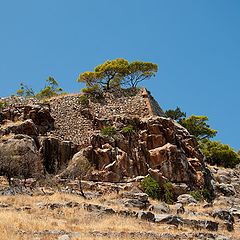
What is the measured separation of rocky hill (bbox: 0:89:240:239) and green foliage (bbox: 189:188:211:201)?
144 mm

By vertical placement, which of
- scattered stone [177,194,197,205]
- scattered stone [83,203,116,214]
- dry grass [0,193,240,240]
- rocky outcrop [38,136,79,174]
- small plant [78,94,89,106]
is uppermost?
small plant [78,94,89,106]

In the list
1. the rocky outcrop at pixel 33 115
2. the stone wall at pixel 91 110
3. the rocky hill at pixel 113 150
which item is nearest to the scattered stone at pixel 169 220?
the rocky hill at pixel 113 150

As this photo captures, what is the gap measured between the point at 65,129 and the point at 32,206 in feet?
59.3

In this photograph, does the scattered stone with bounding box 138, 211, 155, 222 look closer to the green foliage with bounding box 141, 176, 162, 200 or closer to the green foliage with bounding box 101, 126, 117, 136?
the green foliage with bounding box 141, 176, 162, 200

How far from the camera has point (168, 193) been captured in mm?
32344

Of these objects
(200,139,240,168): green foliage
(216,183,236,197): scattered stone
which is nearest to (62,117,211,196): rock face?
(216,183,236,197): scattered stone

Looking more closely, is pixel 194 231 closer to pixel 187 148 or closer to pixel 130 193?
pixel 130 193

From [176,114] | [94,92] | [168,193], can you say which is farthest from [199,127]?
[168,193]

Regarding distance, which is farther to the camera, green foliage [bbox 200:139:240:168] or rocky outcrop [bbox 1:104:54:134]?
green foliage [bbox 200:139:240:168]

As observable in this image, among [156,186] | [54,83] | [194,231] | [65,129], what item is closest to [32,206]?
[194,231]

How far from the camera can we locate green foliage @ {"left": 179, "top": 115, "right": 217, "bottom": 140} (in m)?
54.8

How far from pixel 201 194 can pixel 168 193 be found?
300 centimetres

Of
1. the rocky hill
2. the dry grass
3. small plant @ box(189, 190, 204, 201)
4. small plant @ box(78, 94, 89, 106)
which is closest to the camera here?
the dry grass

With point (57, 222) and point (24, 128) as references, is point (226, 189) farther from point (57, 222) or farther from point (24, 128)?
point (57, 222)
